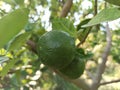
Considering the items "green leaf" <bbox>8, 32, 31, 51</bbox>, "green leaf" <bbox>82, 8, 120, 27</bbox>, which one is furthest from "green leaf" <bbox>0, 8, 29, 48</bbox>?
"green leaf" <bbox>82, 8, 120, 27</bbox>

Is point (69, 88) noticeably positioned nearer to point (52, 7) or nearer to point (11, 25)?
point (52, 7)

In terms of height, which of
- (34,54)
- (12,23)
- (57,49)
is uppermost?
(12,23)

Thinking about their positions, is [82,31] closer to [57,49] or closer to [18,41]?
[57,49]

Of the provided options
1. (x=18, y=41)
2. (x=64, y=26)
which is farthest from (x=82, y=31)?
(x=18, y=41)

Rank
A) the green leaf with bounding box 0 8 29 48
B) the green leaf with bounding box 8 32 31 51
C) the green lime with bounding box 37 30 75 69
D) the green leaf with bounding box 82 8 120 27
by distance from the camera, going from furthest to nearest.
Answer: the green lime with bounding box 37 30 75 69 < the green leaf with bounding box 8 32 31 51 < the green leaf with bounding box 0 8 29 48 < the green leaf with bounding box 82 8 120 27

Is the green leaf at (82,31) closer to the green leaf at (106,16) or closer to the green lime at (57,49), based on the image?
the green lime at (57,49)

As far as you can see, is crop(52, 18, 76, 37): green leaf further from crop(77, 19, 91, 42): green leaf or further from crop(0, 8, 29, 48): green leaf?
crop(0, 8, 29, 48): green leaf

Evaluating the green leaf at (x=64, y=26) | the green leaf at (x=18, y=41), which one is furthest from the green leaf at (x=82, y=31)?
the green leaf at (x=18, y=41)
